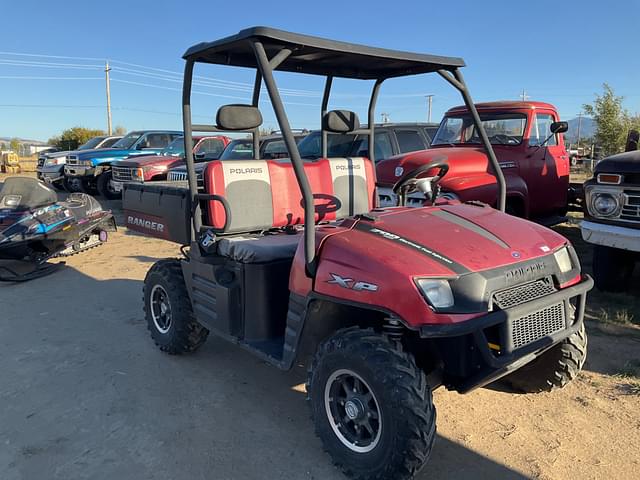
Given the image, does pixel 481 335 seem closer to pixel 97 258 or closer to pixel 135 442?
pixel 135 442

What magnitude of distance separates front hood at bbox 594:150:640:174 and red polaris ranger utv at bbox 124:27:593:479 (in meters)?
1.90

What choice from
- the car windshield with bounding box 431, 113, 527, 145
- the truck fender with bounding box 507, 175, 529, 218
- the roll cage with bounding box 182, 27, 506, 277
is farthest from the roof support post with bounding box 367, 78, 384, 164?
the car windshield with bounding box 431, 113, 527, 145

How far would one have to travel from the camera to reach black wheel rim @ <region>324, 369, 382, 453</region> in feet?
8.46

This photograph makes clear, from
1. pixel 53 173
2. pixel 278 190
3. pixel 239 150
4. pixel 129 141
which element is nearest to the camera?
pixel 278 190

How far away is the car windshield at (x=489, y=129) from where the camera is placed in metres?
7.58

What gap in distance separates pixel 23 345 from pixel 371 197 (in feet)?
10.9

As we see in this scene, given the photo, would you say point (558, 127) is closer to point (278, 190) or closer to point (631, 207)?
point (631, 207)

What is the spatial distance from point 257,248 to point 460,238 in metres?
1.32

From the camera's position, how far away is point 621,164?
470cm

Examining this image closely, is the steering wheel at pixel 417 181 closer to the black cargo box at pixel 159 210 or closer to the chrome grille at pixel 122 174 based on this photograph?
the black cargo box at pixel 159 210

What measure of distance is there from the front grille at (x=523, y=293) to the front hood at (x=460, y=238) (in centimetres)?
14

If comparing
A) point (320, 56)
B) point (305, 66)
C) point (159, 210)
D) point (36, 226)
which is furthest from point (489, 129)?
point (36, 226)

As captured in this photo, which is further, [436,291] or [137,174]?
[137,174]

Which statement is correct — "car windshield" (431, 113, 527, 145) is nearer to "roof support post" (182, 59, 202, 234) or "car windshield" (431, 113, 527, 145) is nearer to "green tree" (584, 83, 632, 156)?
"roof support post" (182, 59, 202, 234)
